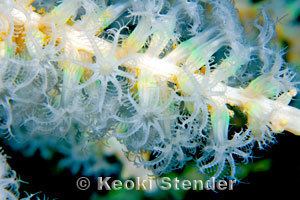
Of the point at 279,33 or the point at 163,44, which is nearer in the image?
the point at 163,44

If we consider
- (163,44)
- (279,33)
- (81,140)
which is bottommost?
(81,140)

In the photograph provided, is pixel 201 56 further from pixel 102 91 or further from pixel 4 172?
pixel 4 172

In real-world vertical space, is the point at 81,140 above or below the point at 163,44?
below

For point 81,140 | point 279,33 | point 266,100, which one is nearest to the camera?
point 266,100

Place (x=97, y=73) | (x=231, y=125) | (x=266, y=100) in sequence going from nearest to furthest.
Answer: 1. (x=97, y=73)
2. (x=266, y=100)
3. (x=231, y=125)

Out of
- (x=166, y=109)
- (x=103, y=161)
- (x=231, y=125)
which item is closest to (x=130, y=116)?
(x=166, y=109)

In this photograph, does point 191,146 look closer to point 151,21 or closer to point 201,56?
point 201,56
